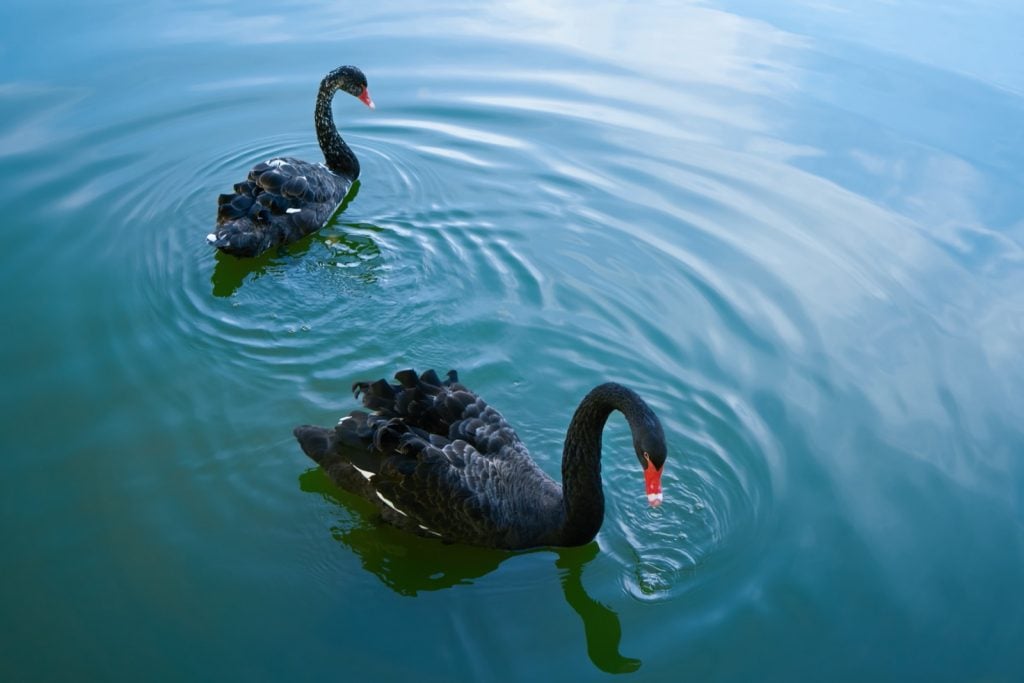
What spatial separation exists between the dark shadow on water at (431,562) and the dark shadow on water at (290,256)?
1.88 metres

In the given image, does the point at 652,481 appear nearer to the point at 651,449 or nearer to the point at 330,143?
the point at 651,449

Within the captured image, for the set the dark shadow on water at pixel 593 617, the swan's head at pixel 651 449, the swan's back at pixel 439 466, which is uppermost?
the swan's head at pixel 651 449

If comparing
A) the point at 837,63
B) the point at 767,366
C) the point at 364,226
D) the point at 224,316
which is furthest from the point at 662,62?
the point at 224,316

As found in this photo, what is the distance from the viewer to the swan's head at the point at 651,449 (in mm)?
3643

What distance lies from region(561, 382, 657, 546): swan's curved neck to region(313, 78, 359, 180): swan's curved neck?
3.83 meters

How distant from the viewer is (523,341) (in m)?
5.53

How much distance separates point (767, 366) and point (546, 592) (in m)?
2.13

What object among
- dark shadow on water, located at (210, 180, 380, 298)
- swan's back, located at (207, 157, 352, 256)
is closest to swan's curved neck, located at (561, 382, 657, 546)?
dark shadow on water, located at (210, 180, 380, 298)

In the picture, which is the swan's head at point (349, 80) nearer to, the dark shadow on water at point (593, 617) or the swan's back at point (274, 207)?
the swan's back at point (274, 207)

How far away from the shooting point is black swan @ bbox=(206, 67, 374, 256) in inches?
236

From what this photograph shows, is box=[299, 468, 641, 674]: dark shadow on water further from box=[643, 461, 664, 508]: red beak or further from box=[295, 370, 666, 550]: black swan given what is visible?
box=[643, 461, 664, 508]: red beak

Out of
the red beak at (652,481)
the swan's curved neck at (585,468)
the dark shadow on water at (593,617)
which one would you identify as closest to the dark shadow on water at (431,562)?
the dark shadow on water at (593,617)

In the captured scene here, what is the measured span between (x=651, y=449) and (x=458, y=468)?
92 cm

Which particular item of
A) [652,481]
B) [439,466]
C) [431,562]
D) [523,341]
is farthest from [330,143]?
[652,481]
